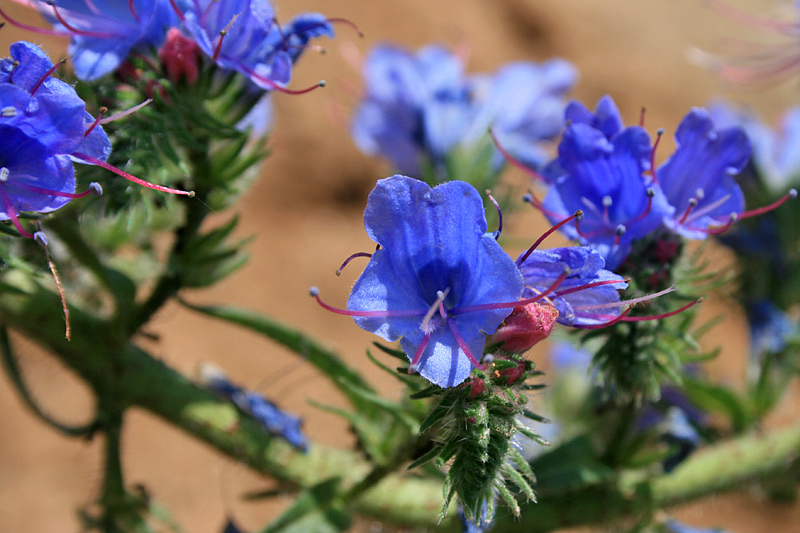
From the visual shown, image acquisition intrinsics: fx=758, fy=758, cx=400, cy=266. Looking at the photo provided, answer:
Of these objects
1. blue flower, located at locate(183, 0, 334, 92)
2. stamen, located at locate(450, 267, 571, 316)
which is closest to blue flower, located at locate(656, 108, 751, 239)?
→ stamen, located at locate(450, 267, 571, 316)

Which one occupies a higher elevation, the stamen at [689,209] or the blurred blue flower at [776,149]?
the blurred blue flower at [776,149]

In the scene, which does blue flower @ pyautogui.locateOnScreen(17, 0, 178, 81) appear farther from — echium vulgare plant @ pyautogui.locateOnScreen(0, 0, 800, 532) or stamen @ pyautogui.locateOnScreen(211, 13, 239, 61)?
stamen @ pyautogui.locateOnScreen(211, 13, 239, 61)

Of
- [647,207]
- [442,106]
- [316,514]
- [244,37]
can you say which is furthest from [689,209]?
[442,106]

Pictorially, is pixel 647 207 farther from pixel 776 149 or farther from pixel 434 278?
pixel 776 149

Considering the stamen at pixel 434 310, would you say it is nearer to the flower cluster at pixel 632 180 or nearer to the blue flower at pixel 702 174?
the flower cluster at pixel 632 180

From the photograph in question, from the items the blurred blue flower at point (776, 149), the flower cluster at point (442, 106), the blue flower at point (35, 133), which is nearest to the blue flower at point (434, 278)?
the blue flower at point (35, 133)

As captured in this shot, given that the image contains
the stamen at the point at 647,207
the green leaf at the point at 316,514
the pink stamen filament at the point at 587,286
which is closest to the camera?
the pink stamen filament at the point at 587,286

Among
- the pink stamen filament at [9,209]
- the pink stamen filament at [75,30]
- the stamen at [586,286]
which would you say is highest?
the pink stamen filament at [75,30]
